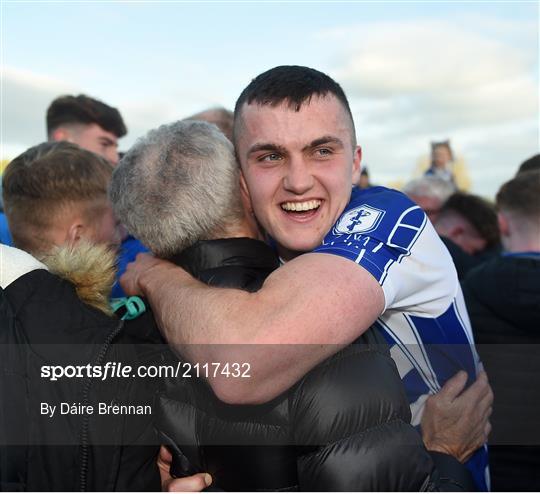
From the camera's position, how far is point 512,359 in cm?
308

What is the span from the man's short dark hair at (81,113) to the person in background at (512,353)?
12.5 ft

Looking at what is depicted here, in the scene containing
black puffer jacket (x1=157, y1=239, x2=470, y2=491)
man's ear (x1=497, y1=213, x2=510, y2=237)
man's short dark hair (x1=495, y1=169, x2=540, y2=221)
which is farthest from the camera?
man's ear (x1=497, y1=213, x2=510, y2=237)

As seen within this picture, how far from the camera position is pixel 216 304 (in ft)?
6.15

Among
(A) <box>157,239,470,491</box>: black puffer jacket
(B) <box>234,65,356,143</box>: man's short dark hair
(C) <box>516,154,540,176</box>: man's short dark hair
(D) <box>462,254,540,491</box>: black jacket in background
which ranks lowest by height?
(D) <box>462,254,540,491</box>: black jacket in background

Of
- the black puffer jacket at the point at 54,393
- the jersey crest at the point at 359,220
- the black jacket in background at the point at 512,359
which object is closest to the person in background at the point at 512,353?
the black jacket in background at the point at 512,359

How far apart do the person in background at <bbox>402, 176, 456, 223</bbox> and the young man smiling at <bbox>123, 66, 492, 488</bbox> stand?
426 centimetres

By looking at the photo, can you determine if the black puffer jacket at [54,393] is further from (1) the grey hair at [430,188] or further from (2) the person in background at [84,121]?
(1) the grey hair at [430,188]

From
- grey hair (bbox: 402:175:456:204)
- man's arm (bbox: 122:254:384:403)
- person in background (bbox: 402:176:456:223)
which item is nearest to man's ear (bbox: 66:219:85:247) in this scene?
man's arm (bbox: 122:254:384:403)

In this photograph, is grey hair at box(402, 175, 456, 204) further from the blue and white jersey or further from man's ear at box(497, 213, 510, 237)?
the blue and white jersey

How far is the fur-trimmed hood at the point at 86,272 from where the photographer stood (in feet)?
6.51

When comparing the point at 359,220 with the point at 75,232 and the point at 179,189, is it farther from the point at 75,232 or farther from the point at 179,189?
the point at 75,232

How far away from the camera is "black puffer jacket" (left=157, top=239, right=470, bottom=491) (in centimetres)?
169

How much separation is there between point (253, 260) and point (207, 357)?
1.27ft

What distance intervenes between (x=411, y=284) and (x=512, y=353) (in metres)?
1.29
